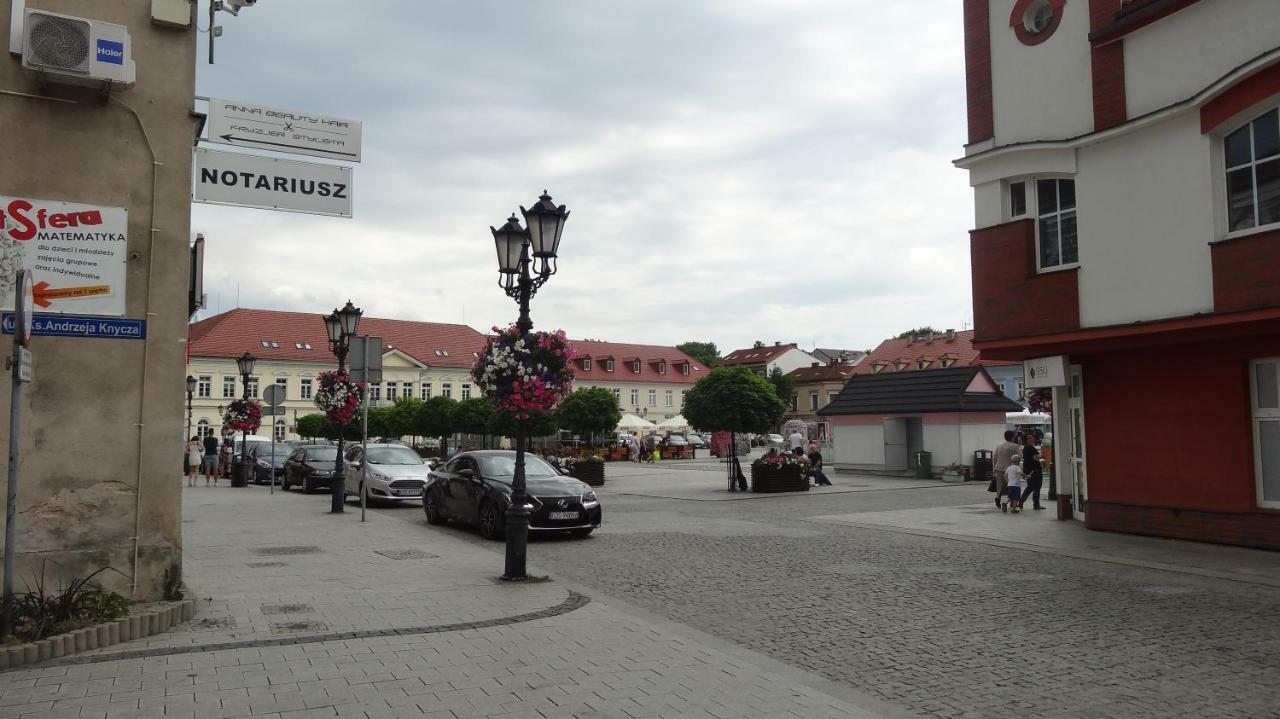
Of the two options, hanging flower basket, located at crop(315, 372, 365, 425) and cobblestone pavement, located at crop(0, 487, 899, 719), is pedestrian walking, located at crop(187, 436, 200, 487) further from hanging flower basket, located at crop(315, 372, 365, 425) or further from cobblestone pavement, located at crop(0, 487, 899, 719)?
cobblestone pavement, located at crop(0, 487, 899, 719)

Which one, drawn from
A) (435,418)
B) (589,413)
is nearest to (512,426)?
(589,413)

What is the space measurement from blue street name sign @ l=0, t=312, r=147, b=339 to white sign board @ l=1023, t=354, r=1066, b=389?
42.0 feet

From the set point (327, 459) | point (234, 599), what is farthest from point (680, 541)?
point (327, 459)

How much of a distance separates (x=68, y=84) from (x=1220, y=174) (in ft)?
45.3

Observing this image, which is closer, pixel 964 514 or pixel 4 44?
pixel 4 44

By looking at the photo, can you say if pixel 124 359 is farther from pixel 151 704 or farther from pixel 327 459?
pixel 327 459

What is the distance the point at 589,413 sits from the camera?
4128cm

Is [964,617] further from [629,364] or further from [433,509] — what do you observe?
[629,364]

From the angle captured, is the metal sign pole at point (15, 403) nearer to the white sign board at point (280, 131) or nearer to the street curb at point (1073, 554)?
the white sign board at point (280, 131)

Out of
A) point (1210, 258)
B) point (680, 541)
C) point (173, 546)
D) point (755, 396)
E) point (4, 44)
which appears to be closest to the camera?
point (4, 44)

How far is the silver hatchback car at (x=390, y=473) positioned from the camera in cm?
2145

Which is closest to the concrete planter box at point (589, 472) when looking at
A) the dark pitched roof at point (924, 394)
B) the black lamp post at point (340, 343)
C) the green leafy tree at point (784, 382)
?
the black lamp post at point (340, 343)

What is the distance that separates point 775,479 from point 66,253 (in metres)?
20.5

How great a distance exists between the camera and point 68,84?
Answer: 769cm
